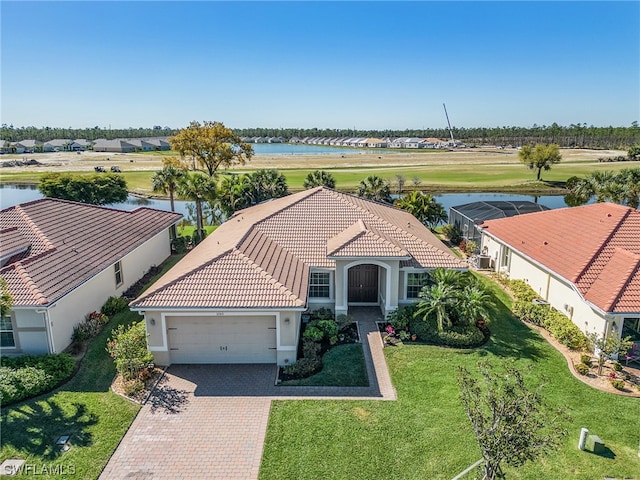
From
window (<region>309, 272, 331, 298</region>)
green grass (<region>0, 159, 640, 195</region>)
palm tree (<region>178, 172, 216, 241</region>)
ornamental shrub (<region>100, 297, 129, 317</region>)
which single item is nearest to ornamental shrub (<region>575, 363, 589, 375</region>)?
window (<region>309, 272, 331, 298</region>)

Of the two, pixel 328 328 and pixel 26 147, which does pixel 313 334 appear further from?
pixel 26 147

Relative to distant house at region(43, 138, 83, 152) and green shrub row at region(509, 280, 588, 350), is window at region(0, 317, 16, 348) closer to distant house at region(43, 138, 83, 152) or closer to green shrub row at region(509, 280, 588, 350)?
green shrub row at region(509, 280, 588, 350)

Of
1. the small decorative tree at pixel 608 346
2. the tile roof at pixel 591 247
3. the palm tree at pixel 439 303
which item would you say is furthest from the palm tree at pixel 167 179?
the small decorative tree at pixel 608 346

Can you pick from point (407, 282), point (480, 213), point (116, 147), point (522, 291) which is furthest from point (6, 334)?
point (116, 147)

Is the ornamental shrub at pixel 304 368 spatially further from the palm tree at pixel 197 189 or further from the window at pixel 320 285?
the palm tree at pixel 197 189

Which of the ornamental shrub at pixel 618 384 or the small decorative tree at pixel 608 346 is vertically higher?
the small decorative tree at pixel 608 346

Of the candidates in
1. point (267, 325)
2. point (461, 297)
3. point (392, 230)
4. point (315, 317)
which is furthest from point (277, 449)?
point (392, 230)
